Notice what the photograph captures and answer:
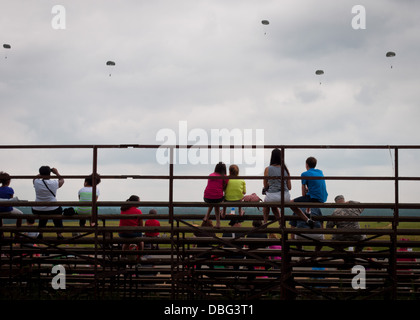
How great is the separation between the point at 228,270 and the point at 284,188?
2544mm

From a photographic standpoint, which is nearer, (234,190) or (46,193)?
(234,190)

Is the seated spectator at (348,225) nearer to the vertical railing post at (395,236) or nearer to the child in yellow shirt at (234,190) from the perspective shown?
the vertical railing post at (395,236)

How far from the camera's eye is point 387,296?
27.5ft

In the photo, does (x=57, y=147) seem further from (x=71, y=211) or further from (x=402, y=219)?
(x=402, y=219)

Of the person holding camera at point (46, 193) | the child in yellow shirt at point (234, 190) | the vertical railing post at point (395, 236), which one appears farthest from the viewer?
the person holding camera at point (46, 193)

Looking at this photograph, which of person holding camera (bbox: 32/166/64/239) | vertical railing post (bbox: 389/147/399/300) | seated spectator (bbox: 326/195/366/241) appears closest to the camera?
vertical railing post (bbox: 389/147/399/300)

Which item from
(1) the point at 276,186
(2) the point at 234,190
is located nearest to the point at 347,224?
(1) the point at 276,186

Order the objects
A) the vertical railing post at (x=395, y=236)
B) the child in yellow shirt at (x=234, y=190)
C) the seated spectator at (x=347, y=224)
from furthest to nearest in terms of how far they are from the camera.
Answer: the seated spectator at (x=347, y=224) < the child in yellow shirt at (x=234, y=190) < the vertical railing post at (x=395, y=236)

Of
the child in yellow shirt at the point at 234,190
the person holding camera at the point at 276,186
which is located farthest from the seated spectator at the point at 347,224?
the child in yellow shirt at the point at 234,190

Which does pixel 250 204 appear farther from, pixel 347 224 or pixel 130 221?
pixel 130 221

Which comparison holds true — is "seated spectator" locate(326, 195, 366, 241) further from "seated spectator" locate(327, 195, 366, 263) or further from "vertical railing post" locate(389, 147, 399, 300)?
"vertical railing post" locate(389, 147, 399, 300)

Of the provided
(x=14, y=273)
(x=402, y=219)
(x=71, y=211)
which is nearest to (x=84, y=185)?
(x=71, y=211)

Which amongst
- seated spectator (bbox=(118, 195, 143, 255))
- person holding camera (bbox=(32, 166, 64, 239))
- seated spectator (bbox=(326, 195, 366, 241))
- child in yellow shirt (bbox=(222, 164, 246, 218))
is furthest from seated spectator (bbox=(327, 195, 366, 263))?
person holding camera (bbox=(32, 166, 64, 239))

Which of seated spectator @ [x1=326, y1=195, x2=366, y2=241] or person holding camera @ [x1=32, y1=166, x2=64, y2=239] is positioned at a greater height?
person holding camera @ [x1=32, y1=166, x2=64, y2=239]
